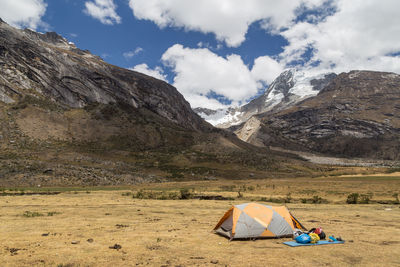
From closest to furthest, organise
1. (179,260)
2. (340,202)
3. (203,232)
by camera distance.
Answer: (179,260)
(203,232)
(340,202)

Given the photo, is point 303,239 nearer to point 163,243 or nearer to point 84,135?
point 163,243

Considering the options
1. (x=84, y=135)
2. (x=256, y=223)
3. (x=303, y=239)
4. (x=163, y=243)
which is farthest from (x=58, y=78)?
(x=303, y=239)

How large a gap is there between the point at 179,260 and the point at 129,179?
61.4 metres

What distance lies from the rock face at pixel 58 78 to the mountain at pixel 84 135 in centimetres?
48

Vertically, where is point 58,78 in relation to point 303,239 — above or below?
above

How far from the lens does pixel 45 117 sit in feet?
330

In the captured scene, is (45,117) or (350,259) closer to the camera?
(350,259)

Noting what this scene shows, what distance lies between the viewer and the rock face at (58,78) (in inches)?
4369

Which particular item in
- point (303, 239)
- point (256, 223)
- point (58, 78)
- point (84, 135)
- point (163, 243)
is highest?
point (58, 78)

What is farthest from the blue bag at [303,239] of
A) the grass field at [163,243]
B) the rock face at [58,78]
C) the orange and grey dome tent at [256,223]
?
the rock face at [58,78]

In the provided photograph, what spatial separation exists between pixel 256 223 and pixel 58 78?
136458 millimetres

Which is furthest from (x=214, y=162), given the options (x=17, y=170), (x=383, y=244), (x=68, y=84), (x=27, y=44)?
(x=27, y=44)

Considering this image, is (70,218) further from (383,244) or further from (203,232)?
(383,244)

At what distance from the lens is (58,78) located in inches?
5113
